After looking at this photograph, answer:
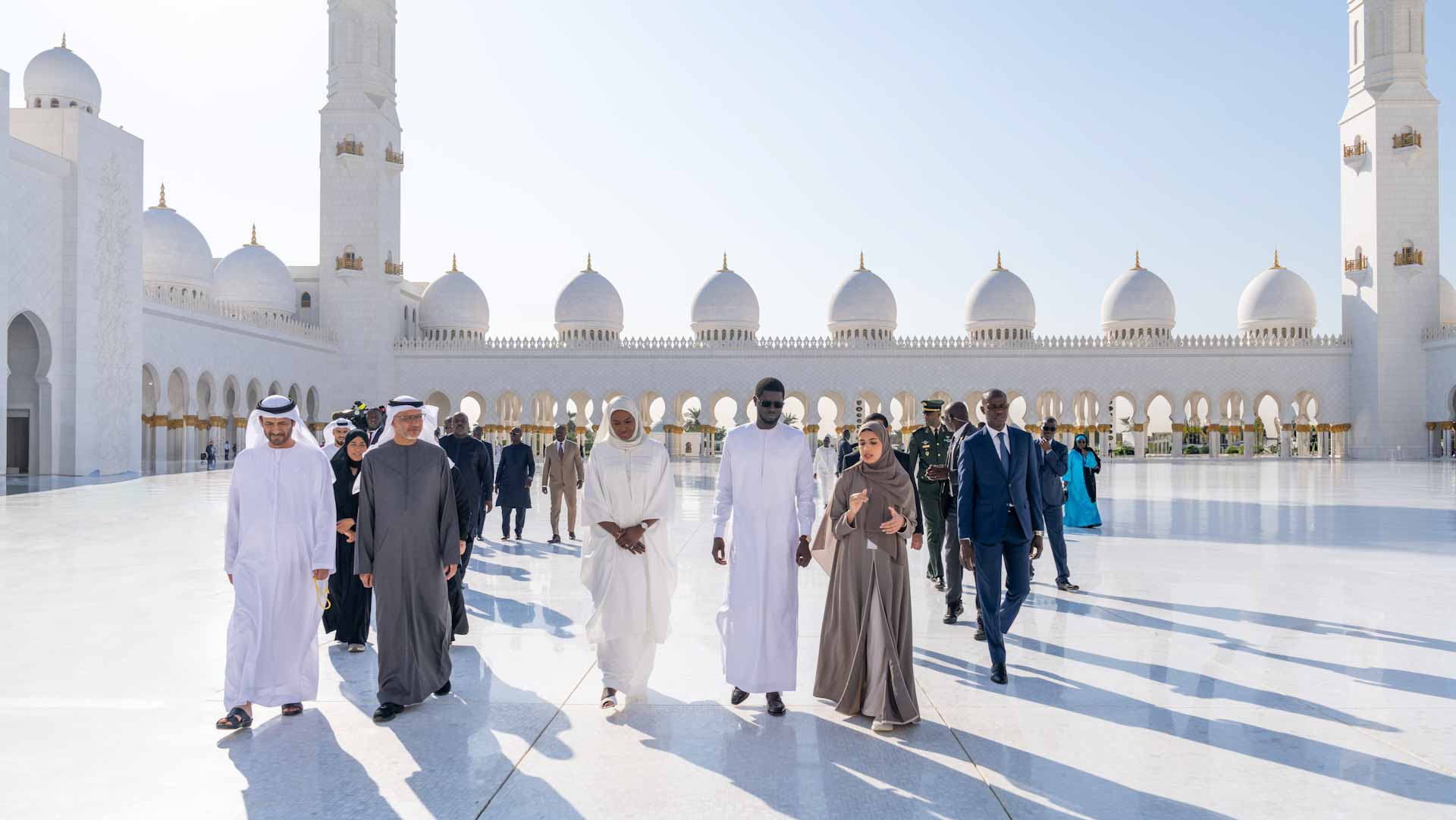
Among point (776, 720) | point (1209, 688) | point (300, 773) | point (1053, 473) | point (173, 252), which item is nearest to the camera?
point (300, 773)

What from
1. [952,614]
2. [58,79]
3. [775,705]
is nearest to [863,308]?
[58,79]

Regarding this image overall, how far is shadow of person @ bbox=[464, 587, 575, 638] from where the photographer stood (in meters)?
4.35

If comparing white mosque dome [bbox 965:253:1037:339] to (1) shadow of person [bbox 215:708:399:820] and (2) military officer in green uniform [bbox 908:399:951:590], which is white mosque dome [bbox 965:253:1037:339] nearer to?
(2) military officer in green uniform [bbox 908:399:951:590]

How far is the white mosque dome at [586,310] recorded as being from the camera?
30250mm

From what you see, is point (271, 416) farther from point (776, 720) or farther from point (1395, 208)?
point (1395, 208)

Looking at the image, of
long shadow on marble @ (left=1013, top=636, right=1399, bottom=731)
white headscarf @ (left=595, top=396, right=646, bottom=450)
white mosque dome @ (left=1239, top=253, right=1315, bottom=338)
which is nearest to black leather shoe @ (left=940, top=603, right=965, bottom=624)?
long shadow on marble @ (left=1013, top=636, right=1399, bottom=731)

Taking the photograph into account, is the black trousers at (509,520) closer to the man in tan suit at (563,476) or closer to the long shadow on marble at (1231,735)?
the man in tan suit at (563,476)

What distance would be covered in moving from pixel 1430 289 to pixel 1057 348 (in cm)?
934

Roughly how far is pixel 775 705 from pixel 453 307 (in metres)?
29.2

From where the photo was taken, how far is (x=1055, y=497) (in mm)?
5699

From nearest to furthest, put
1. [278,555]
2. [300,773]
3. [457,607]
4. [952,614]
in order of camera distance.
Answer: [300,773], [278,555], [457,607], [952,614]

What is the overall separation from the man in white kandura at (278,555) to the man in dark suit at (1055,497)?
11.2ft

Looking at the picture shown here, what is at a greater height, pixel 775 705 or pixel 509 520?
pixel 509 520

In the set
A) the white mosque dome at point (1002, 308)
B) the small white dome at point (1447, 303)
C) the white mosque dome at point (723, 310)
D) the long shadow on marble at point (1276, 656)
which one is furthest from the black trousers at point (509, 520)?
the small white dome at point (1447, 303)
